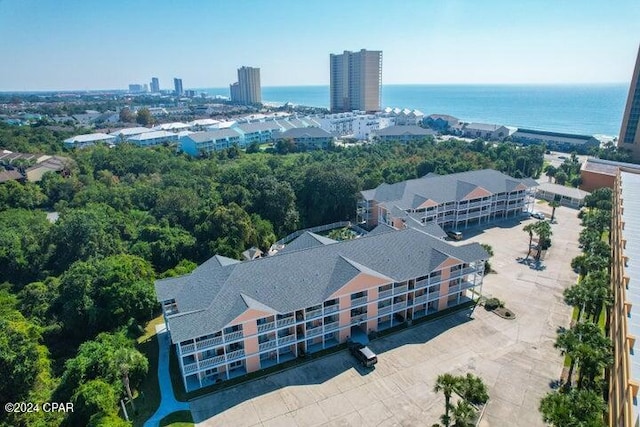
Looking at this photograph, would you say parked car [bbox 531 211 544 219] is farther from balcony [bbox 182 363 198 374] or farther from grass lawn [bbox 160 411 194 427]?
grass lawn [bbox 160 411 194 427]

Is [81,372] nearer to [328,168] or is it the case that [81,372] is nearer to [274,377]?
[274,377]

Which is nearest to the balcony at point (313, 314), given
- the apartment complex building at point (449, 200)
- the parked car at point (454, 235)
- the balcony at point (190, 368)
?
the balcony at point (190, 368)

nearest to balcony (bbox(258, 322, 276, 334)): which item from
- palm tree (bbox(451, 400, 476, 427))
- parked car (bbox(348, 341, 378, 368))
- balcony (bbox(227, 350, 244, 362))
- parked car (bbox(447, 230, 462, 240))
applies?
balcony (bbox(227, 350, 244, 362))

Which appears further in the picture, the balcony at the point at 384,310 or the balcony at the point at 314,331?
the balcony at the point at 384,310

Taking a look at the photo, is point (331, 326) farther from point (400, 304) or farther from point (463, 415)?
point (463, 415)

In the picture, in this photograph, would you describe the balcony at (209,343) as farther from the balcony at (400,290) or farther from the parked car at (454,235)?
the parked car at (454,235)

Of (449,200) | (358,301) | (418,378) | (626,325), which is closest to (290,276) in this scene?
(358,301)

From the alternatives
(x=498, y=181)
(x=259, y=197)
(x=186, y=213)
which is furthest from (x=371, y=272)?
(x=498, y=181)
